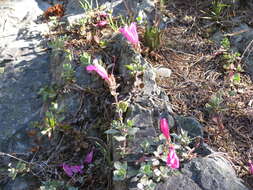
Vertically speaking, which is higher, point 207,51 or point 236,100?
point 207,51

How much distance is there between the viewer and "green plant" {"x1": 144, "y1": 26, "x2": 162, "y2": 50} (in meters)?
2.81

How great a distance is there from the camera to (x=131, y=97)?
7.84 ft

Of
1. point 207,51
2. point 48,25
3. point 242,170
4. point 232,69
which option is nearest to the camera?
point 242,170

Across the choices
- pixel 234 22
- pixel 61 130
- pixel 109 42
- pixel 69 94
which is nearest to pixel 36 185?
pixel 61 130

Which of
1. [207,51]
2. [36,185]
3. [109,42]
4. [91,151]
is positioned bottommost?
[36,185]

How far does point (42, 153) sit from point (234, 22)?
7.51 feet

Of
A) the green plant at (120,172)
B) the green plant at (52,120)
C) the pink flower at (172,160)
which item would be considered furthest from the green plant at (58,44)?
the pink flower at (172,160)

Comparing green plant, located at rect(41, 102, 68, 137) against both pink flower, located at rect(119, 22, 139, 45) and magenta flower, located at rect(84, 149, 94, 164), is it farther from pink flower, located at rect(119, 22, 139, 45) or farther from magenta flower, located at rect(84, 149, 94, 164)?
pink flower, located at rect(119, 22, 139, 45)

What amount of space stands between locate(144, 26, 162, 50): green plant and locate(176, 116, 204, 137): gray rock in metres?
0.86

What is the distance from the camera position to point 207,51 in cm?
299

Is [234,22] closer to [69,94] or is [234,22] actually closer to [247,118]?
[247,118]

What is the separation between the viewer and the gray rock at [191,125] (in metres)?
2.18

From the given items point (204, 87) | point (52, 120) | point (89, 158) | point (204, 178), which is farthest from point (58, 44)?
point (204, 178)

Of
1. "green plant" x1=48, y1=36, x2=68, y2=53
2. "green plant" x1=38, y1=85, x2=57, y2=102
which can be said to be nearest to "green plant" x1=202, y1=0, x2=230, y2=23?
"green plant" x1=48, y1=36, x2=68, y2=53
